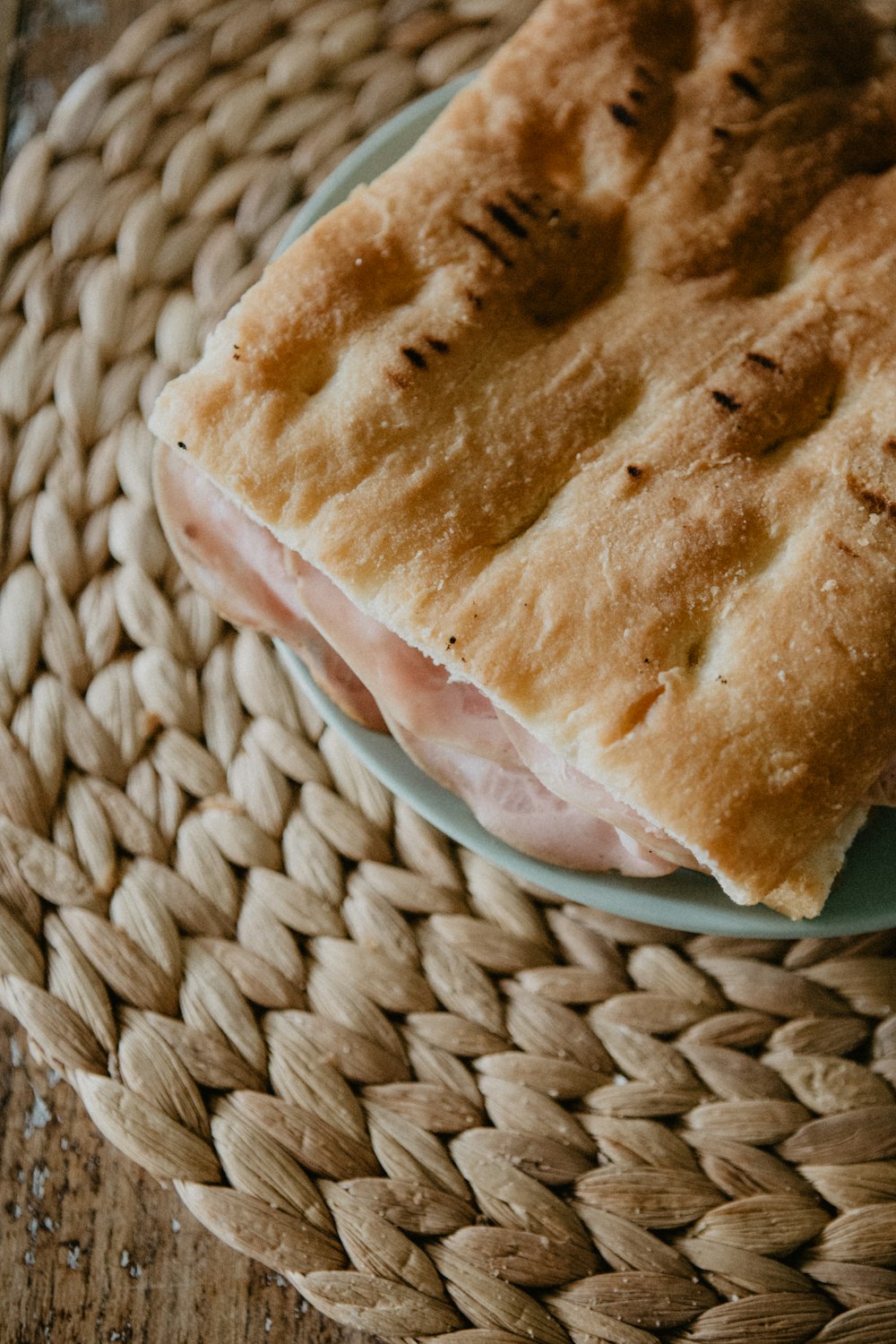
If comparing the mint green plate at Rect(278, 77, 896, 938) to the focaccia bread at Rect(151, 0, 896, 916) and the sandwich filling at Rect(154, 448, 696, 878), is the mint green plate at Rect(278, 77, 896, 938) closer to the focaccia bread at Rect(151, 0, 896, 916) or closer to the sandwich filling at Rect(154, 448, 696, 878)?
the sandwich filling at Rect(154, 448, 696, 878)

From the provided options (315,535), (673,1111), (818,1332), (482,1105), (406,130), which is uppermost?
(406,130)

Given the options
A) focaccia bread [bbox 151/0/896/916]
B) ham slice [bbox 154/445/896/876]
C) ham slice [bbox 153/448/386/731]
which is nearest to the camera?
focaccia bread [bbox 151/0/896/916]

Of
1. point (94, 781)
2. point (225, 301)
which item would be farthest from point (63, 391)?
point (94, 781)

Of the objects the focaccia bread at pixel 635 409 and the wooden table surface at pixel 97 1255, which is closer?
the focaccia bread at pixel 635 409

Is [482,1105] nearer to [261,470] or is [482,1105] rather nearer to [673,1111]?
[673,1111]

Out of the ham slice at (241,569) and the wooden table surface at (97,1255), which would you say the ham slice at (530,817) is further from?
the wooden table surface at (97,1255)

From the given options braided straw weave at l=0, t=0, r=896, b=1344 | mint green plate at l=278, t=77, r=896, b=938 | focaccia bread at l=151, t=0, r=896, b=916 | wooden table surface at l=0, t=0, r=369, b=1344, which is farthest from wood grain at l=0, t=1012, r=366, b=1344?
focaccia bread at l=151, t=0, r=896, b=916

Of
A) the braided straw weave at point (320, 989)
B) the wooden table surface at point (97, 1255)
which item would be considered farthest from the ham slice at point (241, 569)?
the wooden table surface at point (97, 1255)
